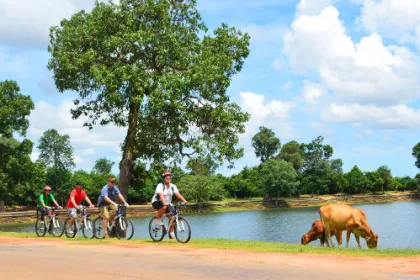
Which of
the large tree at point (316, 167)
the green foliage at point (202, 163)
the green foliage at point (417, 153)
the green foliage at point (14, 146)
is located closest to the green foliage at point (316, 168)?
the large tree at point (316, 167)

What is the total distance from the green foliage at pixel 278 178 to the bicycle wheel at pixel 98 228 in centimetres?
7674

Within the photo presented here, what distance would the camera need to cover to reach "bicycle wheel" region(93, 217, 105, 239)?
1911cm

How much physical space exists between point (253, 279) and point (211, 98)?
16.0 m

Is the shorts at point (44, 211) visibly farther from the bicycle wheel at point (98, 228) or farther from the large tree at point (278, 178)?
the large tree at point (278, 178)

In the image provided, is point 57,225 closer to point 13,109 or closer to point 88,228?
point 88,228

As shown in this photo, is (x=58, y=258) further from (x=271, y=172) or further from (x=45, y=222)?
(x=271, y=172)

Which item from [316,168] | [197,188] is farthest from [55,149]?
[316,168]

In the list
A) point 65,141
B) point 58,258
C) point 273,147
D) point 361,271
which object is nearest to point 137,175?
point 58,258

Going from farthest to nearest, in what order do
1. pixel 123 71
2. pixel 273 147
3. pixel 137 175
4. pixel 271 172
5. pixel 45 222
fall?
pixel 273 147, pixel 271 172, pixel 137 175, pixel 123 71, pixel 45 222

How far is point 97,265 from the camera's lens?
11.0 meters

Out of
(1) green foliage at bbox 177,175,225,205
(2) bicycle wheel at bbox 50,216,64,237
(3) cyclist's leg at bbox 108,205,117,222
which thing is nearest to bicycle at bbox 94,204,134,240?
(3) cyclist's leg at bbox 108,205,117,222

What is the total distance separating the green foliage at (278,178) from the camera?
310 ft

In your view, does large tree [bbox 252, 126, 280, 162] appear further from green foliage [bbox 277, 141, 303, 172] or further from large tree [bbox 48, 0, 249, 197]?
large tree [bbox 48, 0, 249, 197]

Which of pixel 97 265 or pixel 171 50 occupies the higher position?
pixel 171 50
